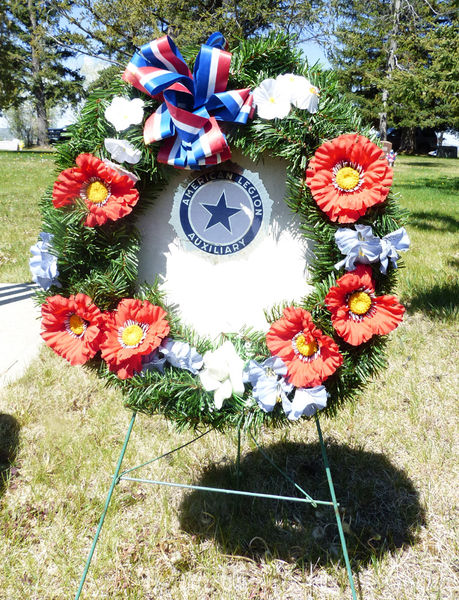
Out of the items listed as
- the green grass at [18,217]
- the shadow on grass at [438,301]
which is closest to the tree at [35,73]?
the green grass at [18,217]

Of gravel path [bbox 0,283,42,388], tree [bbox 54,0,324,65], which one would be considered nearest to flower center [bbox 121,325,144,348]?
gravel path [bbox 0,283,42,388]

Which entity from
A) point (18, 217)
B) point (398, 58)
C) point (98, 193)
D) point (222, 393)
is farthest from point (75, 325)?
point (398, 58)

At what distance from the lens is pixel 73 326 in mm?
1646

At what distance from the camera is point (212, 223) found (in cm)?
163

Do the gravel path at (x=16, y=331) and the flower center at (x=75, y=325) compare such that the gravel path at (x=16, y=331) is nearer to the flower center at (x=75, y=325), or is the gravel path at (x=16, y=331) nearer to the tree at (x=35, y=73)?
the flower center at (x=75, y=325)

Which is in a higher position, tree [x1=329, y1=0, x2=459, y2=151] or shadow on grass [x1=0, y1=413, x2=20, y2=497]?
tree [x1=329, y1=0, x2=459, y2=151]

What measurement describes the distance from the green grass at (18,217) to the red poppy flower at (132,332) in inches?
20.2

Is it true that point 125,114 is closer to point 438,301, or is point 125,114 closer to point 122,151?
point 122,151

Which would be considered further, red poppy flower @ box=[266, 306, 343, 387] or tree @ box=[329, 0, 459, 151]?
tree @ box=[329, 0, 459, 151]

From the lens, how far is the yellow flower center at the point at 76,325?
1.63 metres

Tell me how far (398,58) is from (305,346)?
1208 inches

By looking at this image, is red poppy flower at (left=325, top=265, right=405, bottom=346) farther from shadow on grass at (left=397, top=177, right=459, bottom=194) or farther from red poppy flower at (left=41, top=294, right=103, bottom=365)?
shadow on grass at (left=397, top=177, right=459, bottom=194)

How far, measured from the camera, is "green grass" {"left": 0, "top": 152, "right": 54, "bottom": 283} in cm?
536

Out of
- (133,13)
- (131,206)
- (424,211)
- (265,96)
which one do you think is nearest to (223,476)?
(131,206)
